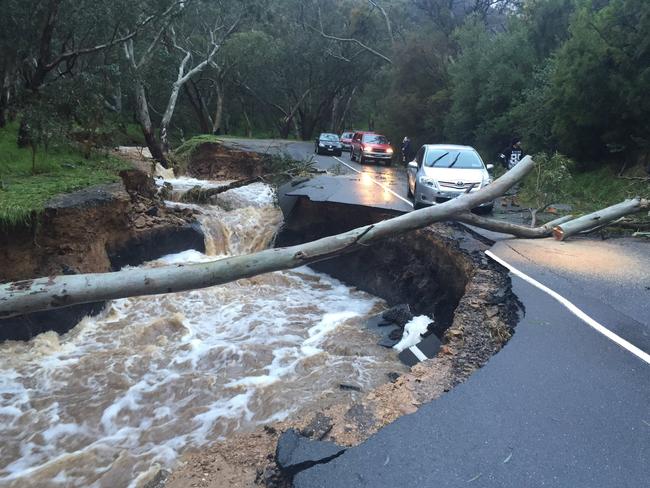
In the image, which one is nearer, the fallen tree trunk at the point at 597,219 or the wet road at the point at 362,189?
the fallen tree trunk at the point at 597,219

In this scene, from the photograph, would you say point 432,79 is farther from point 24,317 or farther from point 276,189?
point 24,317

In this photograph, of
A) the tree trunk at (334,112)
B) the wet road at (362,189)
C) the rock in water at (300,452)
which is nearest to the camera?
the rock in water at (300,452)

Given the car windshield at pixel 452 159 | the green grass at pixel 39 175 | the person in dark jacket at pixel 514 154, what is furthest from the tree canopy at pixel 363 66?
the car windshield at pixel 452 159

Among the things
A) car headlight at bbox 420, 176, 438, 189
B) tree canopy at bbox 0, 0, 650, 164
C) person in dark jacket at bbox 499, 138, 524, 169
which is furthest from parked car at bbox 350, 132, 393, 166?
car headlight at bbox 420, 176, 438, 189

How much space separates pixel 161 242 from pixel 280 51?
30.9 meters

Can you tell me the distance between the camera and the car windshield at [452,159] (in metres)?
13.6

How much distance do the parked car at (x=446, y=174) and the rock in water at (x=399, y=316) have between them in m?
3.59

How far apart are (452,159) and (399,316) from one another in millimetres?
5664

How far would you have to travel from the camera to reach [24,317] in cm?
963

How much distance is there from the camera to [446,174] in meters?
13.1

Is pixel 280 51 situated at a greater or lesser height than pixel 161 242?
greater

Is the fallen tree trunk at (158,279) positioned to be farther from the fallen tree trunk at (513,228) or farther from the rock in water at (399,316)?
the rock in water at (399,316)

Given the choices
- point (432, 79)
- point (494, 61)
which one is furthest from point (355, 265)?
point (432, 79)

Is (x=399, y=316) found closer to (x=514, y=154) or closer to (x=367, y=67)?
(x=514, y=154)
